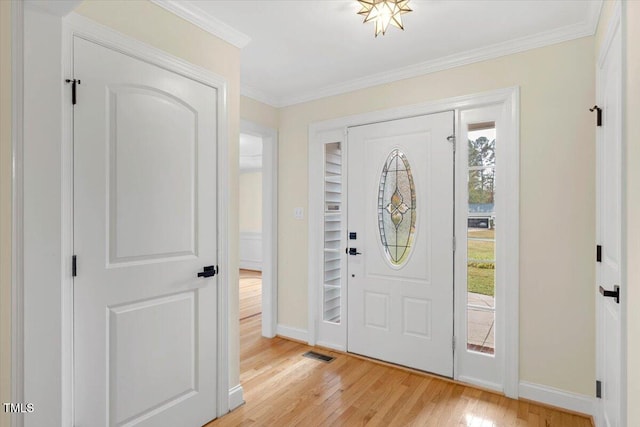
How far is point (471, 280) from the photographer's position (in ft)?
8.75

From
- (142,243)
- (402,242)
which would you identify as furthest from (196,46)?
(402,242)

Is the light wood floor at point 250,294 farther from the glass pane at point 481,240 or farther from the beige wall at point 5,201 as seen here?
the beige wall at point 5,201

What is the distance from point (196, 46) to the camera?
2.14 m

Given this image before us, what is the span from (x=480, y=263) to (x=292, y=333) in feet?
6.50

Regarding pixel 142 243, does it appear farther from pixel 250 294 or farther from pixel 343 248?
pixel 250 294

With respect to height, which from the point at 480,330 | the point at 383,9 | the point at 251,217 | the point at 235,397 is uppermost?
the point at 383,9

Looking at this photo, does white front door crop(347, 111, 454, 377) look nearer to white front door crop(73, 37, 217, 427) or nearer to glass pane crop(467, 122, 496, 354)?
glass pane crop(467, 122, 496, 354)

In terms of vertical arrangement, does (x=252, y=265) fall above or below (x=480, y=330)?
below

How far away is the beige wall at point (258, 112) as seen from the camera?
11.0ft

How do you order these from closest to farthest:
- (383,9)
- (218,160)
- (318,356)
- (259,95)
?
(383,9)
(218,160)
(318,356)
(259,95)

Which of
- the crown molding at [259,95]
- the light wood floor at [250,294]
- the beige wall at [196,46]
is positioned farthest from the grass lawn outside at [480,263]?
the light wood floor at [250,294]

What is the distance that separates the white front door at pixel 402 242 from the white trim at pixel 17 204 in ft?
7.79

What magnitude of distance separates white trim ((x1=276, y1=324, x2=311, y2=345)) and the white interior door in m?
2.33

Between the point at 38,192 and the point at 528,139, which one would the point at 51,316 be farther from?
the point at 528,139
